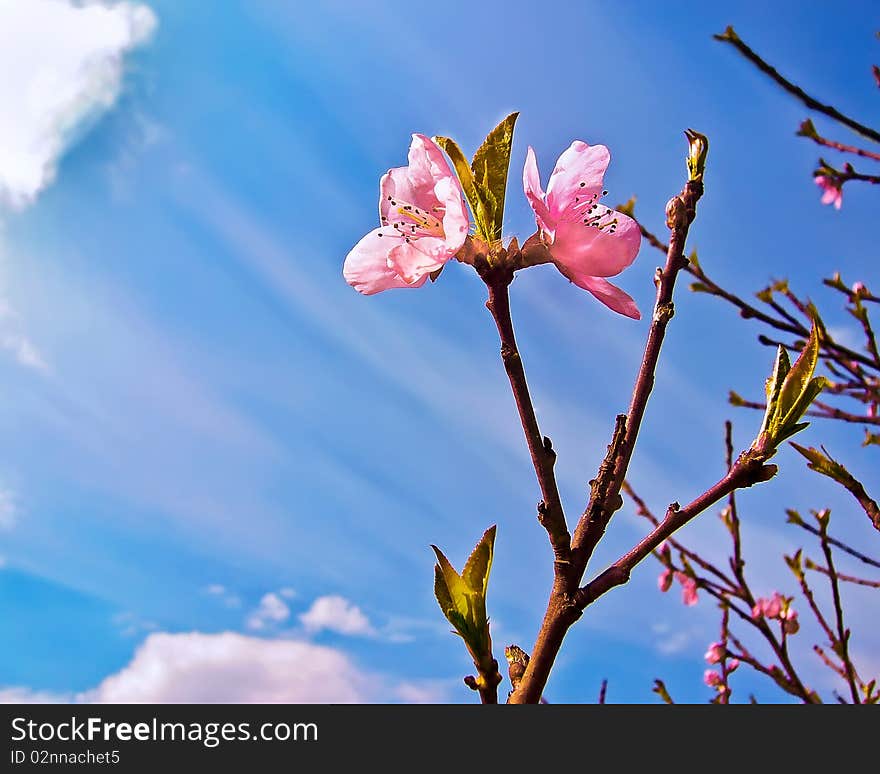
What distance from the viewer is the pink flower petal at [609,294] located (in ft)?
3.34

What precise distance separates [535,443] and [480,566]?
0.51ft

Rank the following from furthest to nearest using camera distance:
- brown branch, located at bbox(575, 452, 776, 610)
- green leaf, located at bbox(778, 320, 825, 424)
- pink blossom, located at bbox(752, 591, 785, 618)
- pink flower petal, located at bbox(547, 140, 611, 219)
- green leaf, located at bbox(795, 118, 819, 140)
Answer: pink blossom, located at bbox(752, 591, 785, 618), green leaf, located at bbox(795, 118, 819, 140), pink flower petal, located at bbox(547, 140, 611, 219), green leaf, located at bbox(778, 320, 825, 424), brown branch, located at bbox(575, 452, 776, 610)

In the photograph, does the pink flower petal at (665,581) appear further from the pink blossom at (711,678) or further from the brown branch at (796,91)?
the brown branch at (796,91)

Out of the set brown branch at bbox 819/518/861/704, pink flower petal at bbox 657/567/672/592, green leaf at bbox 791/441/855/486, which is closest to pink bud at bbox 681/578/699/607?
pink flower petal at bbox 657/567/672/592

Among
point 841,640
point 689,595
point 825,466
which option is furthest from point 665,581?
point 825,466

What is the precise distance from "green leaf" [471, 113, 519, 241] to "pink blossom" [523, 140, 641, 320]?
64mm

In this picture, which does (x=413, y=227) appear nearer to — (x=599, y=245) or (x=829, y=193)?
(x=599, y=245)

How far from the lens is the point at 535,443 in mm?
836

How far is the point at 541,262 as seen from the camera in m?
0.97

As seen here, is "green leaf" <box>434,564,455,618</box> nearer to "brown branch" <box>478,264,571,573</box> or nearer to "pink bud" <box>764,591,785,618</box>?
"brown branch" <box>478,264,571,573</box>

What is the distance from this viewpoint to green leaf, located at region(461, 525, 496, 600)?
884 mm
